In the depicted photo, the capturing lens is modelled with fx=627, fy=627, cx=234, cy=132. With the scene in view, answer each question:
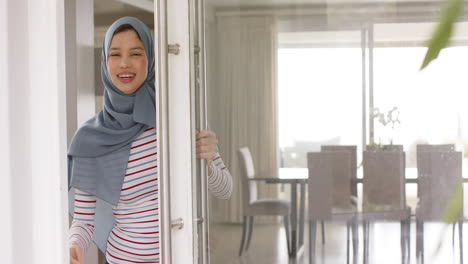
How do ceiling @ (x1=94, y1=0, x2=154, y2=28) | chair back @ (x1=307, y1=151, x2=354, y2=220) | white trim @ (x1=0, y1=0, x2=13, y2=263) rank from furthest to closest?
ceiling @ (x1=94, y1=0, x2=154, y2=28) < chair back @ (x1=307, y1=151, x2=354, y2=220) < white trim @ (x1=0, y1=0, x2=13, y2=263)

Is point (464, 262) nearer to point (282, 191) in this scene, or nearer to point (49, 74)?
point (282, 191)

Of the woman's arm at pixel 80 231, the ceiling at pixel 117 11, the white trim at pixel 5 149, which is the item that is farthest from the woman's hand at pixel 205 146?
the ceiling at pixel 117 11

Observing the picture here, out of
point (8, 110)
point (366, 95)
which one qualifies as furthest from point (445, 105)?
point (8, 110)

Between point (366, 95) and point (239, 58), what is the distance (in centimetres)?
40

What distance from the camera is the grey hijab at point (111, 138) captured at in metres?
1.79

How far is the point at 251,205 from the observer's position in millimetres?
1951

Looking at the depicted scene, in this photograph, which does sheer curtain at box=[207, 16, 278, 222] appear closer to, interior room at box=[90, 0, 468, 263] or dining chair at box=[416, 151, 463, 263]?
interior room at box=[90, 0, 468, 263]

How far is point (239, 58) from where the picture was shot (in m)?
1.92

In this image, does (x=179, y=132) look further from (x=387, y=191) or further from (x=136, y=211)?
(x=387, y=191)

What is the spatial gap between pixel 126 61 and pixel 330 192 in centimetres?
73

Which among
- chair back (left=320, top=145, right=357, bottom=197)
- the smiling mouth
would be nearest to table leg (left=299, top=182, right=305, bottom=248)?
chair back (left=320, top=145, right=357, bottom=197)

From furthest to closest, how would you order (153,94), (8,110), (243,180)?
(243,180) < (153,94) < (8,110)

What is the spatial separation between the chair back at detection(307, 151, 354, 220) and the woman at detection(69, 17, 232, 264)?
0.96ft

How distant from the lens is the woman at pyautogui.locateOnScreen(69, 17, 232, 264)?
1.77 m
